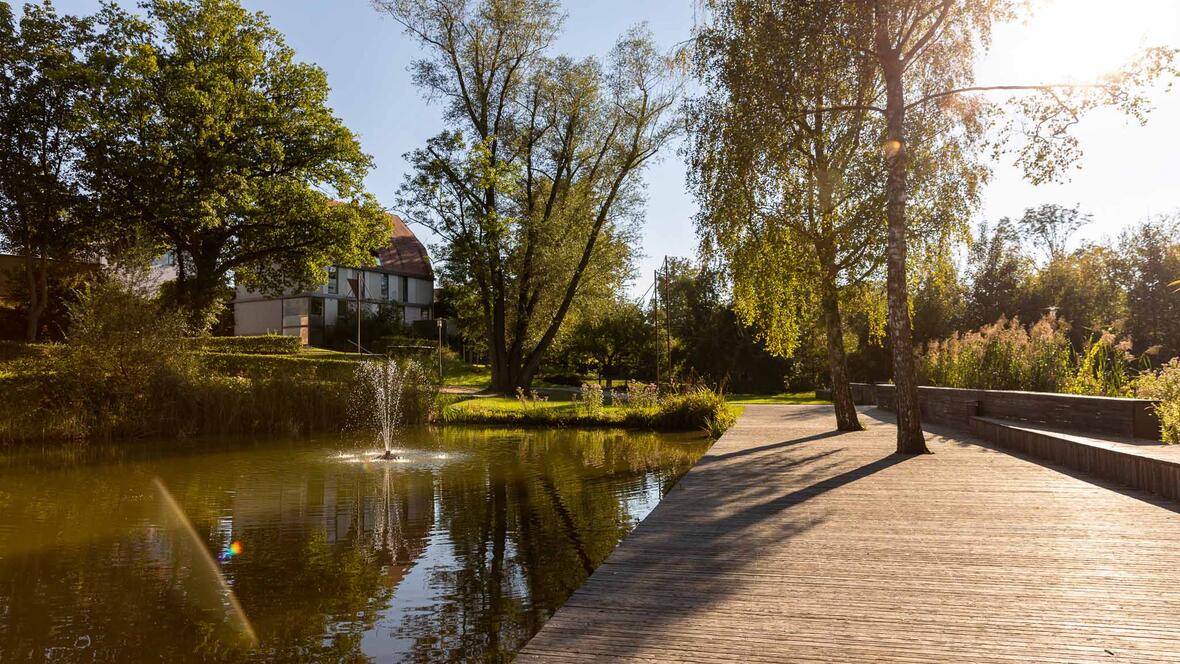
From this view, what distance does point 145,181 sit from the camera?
968 inches

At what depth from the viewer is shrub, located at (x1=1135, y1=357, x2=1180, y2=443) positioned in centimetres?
905

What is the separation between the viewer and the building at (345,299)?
44625 millimetres

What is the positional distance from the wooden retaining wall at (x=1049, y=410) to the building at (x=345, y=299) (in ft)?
99.5

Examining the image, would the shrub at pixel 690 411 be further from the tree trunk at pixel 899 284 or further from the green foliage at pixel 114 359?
the green foliage at pixel 114 359

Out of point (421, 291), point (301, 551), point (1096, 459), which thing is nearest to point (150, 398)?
point (301, 551)

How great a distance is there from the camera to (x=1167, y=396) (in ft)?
32.1

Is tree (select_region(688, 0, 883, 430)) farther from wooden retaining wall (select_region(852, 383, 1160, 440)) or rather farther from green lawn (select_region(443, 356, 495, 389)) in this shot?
green lawn (select_region(443, 356, 495, 389))

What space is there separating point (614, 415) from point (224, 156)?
16.0 m

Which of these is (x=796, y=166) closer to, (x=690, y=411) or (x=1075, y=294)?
(x=690, y=411)

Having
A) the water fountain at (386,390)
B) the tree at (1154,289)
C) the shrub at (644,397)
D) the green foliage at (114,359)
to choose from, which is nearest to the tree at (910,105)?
the shrub at (644,397)

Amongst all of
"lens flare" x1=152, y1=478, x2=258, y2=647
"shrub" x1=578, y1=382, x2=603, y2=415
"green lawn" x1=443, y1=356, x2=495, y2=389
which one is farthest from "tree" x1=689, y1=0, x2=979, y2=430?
"green lawn" x1=443, y1=356, x2=495, y2=389

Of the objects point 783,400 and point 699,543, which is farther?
point 783,400

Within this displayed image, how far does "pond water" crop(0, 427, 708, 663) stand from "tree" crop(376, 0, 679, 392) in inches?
633

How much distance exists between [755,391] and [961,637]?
37.9 metres
